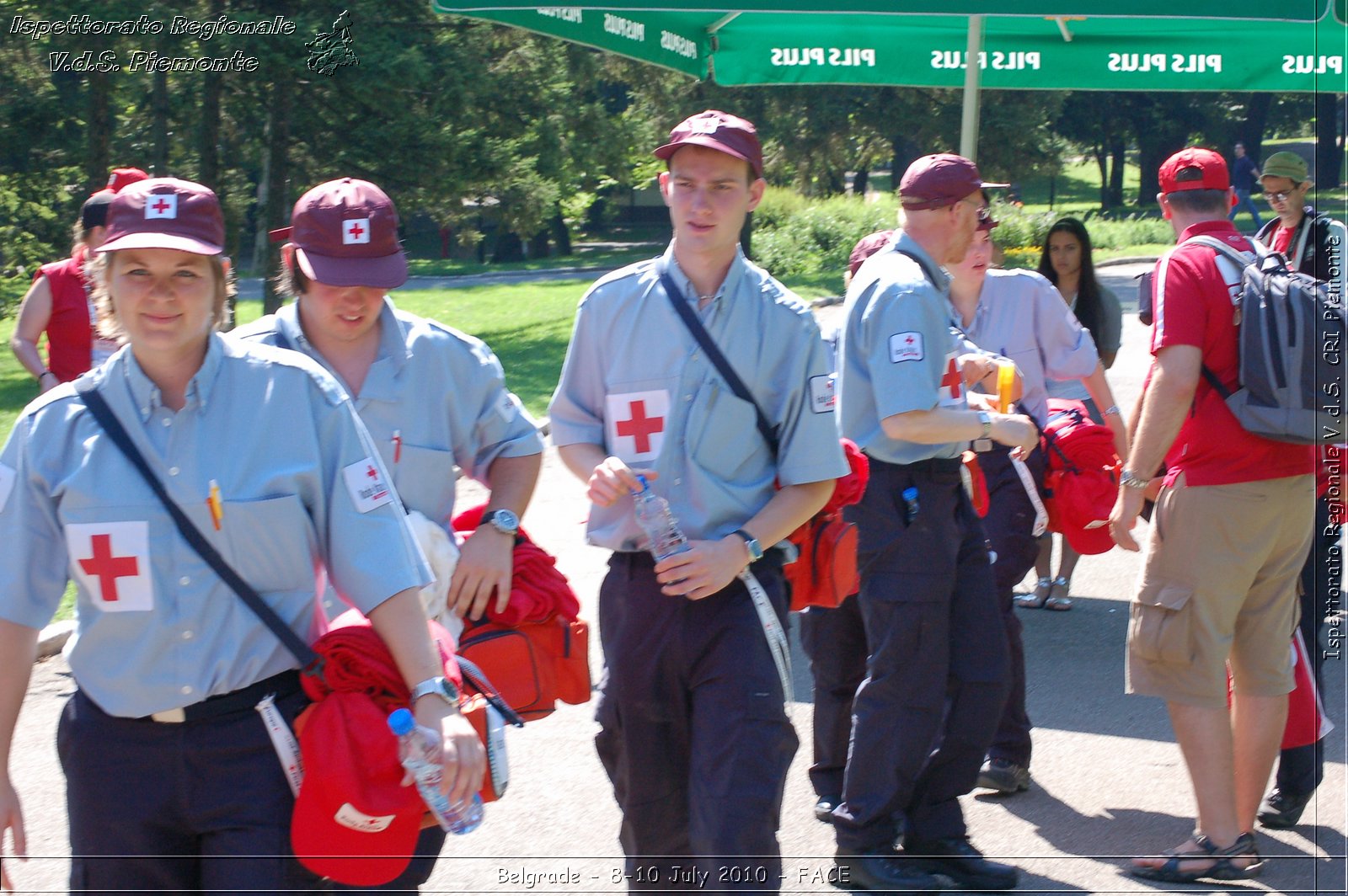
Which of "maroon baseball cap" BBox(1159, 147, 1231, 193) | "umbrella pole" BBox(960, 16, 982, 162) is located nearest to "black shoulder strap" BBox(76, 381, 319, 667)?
"maroon baseball cap" BBox(1159, 147, 1231, 193)

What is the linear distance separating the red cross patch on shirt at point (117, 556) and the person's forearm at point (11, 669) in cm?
19

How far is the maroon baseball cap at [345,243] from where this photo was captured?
3.41 m

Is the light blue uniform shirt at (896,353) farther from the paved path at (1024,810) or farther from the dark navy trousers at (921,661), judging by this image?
the paved path at (1024,810)

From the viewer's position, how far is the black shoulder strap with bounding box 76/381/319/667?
269 cm

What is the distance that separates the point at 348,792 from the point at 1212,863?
9.95 feet

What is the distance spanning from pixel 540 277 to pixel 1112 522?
93.3 ft

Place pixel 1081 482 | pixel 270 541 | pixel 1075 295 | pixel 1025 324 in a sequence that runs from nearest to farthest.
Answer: pixel 270 541 → pixel 1081 482 → pixel 1025 324 → pixel 1075 295

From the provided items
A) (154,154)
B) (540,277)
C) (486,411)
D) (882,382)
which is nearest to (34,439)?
(486,411)

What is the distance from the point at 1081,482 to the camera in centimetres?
582

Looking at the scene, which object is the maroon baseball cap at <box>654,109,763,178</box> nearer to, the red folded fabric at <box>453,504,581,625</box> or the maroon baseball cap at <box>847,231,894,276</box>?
the red folded fabric at <box>453,504,581,625</box>

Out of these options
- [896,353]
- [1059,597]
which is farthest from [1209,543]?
[1059,597]

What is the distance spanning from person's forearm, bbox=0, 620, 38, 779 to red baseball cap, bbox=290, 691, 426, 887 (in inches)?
21.7

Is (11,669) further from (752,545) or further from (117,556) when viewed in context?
(752,545)

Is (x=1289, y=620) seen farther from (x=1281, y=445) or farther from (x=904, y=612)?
(x=904, y=612)
